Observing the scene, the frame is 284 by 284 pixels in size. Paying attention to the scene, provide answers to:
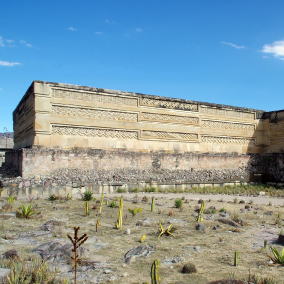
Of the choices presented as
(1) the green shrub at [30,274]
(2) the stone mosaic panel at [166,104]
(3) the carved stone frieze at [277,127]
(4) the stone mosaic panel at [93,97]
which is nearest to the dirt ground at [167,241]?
(1) the green shrub at [30,274]

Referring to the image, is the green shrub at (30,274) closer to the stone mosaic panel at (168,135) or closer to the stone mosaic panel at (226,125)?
the stone mosaic panel at (168,135)

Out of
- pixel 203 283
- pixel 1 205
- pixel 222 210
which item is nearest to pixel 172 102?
pixel 222 210

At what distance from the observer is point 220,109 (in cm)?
1523

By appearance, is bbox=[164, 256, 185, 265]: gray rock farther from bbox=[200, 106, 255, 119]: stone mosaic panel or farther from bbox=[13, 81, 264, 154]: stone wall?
bbox=[200, 106, 255, 119]: stone mosaic panel

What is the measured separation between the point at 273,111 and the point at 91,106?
10.2 metres

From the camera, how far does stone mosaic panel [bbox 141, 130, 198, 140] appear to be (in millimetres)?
13009

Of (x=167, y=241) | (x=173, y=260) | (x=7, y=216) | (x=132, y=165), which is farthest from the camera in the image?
(x=132, y=165)

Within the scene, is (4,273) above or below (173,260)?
above

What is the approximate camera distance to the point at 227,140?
15.4 metres

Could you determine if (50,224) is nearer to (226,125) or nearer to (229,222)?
(229,222)

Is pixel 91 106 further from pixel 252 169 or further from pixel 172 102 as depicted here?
pixel 252 169

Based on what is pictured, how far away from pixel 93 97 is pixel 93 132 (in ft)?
4.47

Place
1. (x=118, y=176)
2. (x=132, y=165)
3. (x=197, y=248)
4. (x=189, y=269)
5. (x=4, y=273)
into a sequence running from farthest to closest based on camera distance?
(x=132, y=165) → (x=118, y=176) → (x=197, y=248) → (x=189, y=269) → (x=4, y=273)

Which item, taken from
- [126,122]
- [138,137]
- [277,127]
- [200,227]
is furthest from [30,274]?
[277,127]
